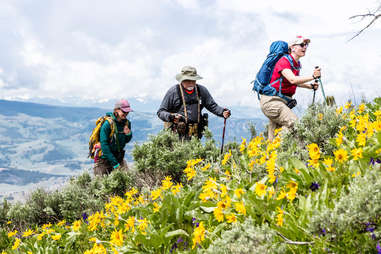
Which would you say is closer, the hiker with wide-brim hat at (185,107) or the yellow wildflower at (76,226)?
the yellow wildflower at (76,226)

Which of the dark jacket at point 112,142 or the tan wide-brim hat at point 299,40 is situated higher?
the tan wide-brim hat at point 299,40

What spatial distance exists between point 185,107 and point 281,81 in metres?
2.15

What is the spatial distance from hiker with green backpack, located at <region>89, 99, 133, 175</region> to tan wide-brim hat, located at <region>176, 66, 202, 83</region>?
1290 millimetres

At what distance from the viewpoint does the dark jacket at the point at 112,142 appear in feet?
23.0

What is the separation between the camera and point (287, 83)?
19.0ft

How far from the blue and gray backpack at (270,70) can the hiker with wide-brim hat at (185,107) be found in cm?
106

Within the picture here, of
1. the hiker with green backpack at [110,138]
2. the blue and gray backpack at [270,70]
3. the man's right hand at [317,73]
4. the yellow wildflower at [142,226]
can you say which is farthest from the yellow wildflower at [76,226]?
the man's right hand at [317,73]

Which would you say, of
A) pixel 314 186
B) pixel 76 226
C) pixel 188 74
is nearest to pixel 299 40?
pixel 188 74

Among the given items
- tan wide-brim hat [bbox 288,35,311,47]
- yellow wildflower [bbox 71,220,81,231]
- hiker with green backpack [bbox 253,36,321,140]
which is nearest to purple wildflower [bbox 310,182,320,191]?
yellow wildflower [bbox 71,220,81,231]

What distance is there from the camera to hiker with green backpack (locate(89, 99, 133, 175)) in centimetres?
702

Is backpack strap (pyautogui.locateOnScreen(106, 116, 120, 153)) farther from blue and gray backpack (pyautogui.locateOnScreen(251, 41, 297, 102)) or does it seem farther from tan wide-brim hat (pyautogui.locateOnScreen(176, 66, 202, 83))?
blue and gray backpack (pyautogui.locateOnScreen(251, 41, 297, 102))

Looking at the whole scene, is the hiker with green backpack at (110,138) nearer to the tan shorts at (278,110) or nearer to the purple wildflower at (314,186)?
the tan shorts at (278,110)

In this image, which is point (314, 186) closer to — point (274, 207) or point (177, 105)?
point (274, 207)

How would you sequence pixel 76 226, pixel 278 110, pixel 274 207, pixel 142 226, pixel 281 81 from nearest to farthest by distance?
1. pixel 274 207
2. pixel 142 226
3. pixel 76 226
4. pixel 281 81
5. pixel 278 110
